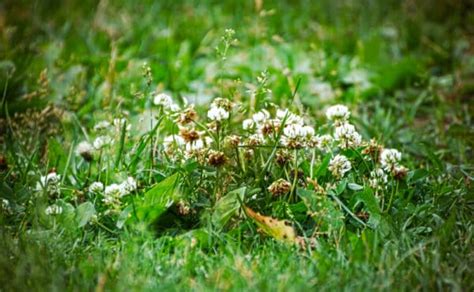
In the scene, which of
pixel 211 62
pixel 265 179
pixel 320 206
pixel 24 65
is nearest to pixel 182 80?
pixel 211 62

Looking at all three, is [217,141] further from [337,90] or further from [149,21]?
[149,21]

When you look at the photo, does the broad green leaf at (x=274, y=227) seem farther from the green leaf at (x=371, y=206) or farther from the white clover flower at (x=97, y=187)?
the white clover flower at (x=97, y=187)

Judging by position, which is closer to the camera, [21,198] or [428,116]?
[21,198]

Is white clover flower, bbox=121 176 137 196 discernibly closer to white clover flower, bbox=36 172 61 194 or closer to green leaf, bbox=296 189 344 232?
white clover flower, bbox=36 172 61 194

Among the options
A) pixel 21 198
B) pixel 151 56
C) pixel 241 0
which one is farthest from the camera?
pixel 241 0

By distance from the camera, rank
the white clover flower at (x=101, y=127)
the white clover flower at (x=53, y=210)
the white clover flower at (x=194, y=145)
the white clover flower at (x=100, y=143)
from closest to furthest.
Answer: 1. the white clover flower at (x=53, y=210)
2. the white clover flower at (x=194, y=145)
3. the white clover flower at (x=100, y=143)
4. the white clover flower at (x=101, y=127)

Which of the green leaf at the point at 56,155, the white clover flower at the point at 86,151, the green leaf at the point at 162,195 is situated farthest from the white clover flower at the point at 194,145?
the green leaf at the point at 56,155
